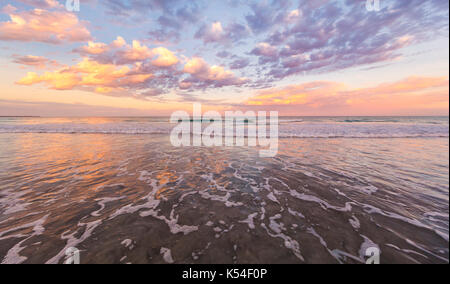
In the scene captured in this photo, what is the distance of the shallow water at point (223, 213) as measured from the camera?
3.09 m

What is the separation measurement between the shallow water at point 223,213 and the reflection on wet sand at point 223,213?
1.0 inches

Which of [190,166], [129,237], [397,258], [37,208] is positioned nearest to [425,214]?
[397,258]

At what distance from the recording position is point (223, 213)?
14.4ft

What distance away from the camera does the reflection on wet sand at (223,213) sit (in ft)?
10.1

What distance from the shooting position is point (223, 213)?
4379 millimetres

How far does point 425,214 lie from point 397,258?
102 inches

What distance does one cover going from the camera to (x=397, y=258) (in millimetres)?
2965

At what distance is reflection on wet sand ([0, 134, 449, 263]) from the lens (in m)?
3.09

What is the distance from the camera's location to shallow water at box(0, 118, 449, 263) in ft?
10.1

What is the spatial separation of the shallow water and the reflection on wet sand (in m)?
0.03

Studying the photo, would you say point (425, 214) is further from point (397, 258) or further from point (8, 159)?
point (8, 159)
